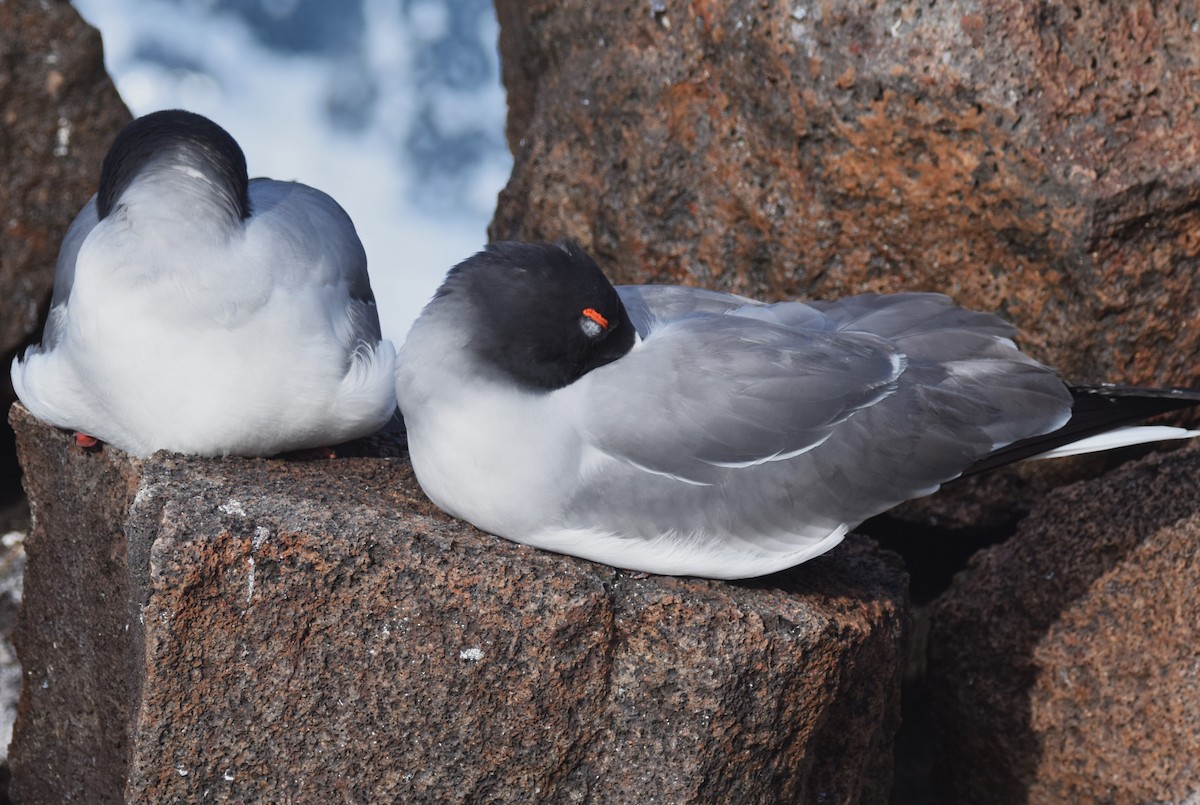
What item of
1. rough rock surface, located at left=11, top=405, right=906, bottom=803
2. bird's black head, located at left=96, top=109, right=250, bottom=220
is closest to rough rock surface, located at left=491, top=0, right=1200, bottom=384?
rough rock surface, located at left=11, top=405, right=906, bottom=803

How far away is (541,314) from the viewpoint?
10.3ft

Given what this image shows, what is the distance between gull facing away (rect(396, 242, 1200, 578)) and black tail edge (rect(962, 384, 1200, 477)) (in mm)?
143

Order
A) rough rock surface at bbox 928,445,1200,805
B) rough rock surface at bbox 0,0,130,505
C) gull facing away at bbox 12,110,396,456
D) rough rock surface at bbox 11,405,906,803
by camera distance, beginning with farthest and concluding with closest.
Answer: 1. rough rock surface at bbox 0,0,130,505
2. rough rock surface at bbox 928,445,1200,805
3. gull facing away at bbox 12,110,396,456
4. rough rock surface at bbox 11,405,906,803

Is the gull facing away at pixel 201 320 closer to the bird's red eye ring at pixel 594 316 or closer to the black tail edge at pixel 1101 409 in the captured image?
the bird's red eye ring at pixel 594 316

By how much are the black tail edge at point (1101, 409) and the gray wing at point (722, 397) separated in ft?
1.43

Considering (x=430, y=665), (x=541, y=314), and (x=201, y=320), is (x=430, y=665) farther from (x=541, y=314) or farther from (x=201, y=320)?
(x=201, y=320)

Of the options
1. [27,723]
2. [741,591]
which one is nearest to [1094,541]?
[741,591]

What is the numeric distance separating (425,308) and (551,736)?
106 centimetres

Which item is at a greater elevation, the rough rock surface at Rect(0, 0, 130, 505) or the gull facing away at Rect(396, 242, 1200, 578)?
the rough rock surface at Rect(0, 0, 130, 505)

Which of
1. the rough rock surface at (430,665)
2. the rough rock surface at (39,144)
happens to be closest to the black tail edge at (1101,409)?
the rough rock surface at (430,665)

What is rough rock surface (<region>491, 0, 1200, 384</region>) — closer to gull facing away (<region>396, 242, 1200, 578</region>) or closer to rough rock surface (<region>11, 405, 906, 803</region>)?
gull facing away (<region>396, 242, 1200, 578</region>)

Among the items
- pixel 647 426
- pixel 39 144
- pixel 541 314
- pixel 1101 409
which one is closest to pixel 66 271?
pixel 541 314

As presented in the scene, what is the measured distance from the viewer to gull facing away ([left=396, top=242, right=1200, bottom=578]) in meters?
3.10

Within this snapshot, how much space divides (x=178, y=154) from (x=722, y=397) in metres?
1.50
